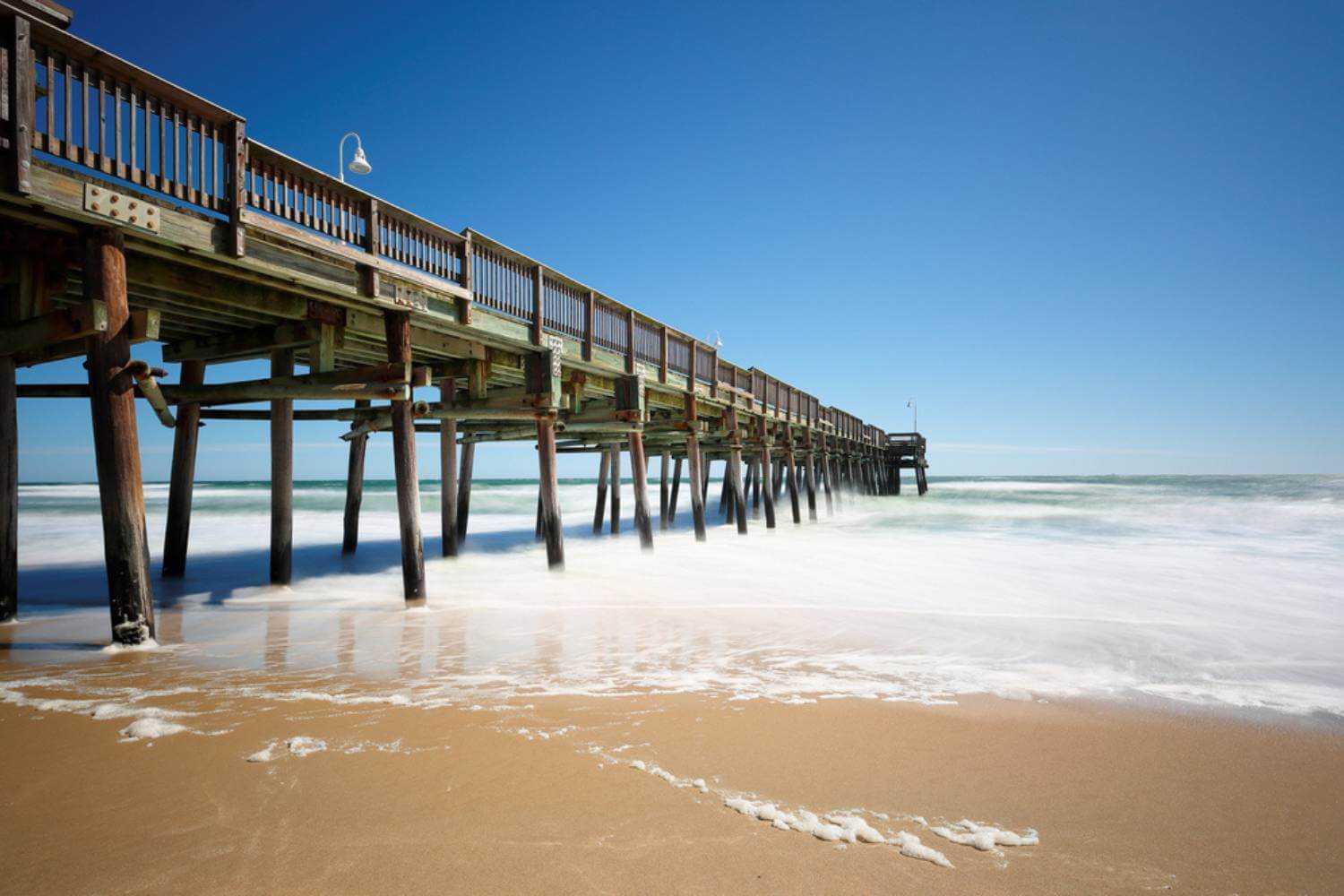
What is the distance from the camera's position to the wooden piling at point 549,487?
1062cm

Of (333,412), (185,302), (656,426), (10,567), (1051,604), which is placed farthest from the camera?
(656,426)

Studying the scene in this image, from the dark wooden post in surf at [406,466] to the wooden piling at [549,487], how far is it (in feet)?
8.96

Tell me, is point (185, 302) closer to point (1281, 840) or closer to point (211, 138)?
point (211, 138)

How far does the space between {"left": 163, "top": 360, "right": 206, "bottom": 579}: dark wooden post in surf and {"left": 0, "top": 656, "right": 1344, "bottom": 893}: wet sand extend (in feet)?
22.8

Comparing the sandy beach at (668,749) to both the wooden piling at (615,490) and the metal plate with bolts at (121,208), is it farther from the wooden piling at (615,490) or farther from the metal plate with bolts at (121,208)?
the wooden piling at (615,490)

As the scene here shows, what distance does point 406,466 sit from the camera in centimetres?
792

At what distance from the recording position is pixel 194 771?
3.01 meters

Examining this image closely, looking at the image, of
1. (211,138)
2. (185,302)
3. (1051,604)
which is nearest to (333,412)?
(185,302)

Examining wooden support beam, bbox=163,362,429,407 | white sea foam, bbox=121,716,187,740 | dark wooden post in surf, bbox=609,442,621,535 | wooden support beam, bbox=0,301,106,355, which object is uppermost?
wooden support beam, bbox=0,301,106,355

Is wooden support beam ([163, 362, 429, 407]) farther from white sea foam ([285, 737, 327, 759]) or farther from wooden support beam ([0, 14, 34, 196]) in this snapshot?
white sea foam ([285, 737, 327, 759])

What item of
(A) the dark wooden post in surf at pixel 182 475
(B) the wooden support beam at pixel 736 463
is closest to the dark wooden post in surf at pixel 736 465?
(B) the wooden support beam at pixel 736 463

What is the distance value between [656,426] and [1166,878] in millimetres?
14611

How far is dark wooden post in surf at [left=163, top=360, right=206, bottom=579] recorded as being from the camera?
999 cm

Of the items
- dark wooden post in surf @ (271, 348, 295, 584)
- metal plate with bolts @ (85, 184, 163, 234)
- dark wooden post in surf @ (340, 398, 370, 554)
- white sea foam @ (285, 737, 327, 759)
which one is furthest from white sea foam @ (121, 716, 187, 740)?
dark wooden post in surf @ (340, 398, 370, 554)
